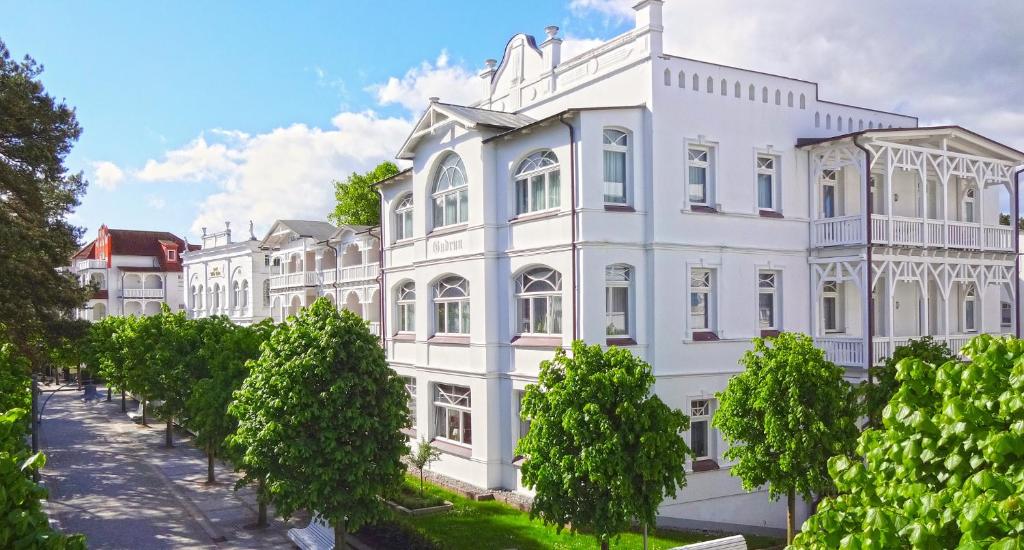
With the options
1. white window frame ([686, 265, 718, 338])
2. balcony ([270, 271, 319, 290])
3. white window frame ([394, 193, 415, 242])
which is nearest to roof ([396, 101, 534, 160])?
white window frame ([394, 193, 415, 242])

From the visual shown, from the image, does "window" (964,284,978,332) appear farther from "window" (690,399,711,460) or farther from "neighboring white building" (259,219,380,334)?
Answer: "neighboring white building" (259,219,380,334)

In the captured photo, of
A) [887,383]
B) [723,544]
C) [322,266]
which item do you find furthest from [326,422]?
[322,266]

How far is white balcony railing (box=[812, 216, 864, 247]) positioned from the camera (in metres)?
23.5

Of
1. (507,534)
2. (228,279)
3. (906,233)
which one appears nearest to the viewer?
(507,534)

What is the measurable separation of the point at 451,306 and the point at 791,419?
12897 millimetres

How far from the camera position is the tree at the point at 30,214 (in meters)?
25.6

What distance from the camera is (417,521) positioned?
70.8ft

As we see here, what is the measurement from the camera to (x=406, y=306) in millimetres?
30922

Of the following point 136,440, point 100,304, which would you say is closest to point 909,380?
point 136,440

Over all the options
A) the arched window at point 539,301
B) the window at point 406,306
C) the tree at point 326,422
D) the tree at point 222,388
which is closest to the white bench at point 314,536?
the tree at point 326,422

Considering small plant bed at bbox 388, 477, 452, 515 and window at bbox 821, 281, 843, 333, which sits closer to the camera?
small plant bed at bbox 388, 477, 452, 515

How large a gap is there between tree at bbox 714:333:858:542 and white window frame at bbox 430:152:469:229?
456 inches

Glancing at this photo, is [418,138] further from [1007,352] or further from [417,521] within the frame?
[1007,352]

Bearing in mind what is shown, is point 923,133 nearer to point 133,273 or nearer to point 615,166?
point 615,166
